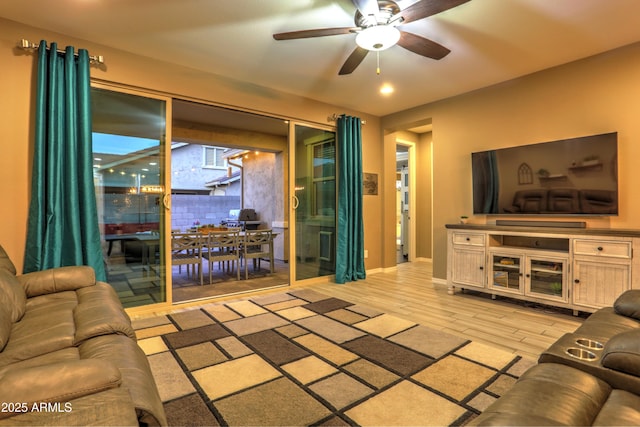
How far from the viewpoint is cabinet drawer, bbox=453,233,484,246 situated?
146 inches

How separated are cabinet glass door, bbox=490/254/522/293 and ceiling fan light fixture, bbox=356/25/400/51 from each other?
2.59 m

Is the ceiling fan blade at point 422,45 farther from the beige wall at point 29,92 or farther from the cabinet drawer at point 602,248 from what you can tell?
the cabinet drawer at point 602,248

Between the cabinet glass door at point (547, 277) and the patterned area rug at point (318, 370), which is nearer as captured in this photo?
the patterned area rug at point (318, 370)

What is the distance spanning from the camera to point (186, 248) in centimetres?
426

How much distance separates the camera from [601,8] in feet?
7.86

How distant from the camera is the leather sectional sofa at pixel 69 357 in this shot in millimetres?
823

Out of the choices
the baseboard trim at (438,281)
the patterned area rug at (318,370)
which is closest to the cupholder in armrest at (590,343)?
the patterned area rug at (318,370)

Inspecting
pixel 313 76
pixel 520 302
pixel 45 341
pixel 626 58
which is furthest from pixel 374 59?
pixel 45 341

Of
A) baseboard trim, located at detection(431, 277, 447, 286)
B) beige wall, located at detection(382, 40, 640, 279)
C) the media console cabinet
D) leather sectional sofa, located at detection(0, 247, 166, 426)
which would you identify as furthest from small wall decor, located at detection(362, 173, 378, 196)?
leather sectional sofa, located at detection(0, 247, 166, 426)

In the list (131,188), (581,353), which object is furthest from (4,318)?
(581,353)

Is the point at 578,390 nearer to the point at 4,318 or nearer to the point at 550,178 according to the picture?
the point at 4,318

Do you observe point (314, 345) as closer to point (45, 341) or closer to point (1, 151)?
point (45, 341)

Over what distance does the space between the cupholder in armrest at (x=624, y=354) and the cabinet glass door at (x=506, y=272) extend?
8.21 ft

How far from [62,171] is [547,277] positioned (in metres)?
4.62
